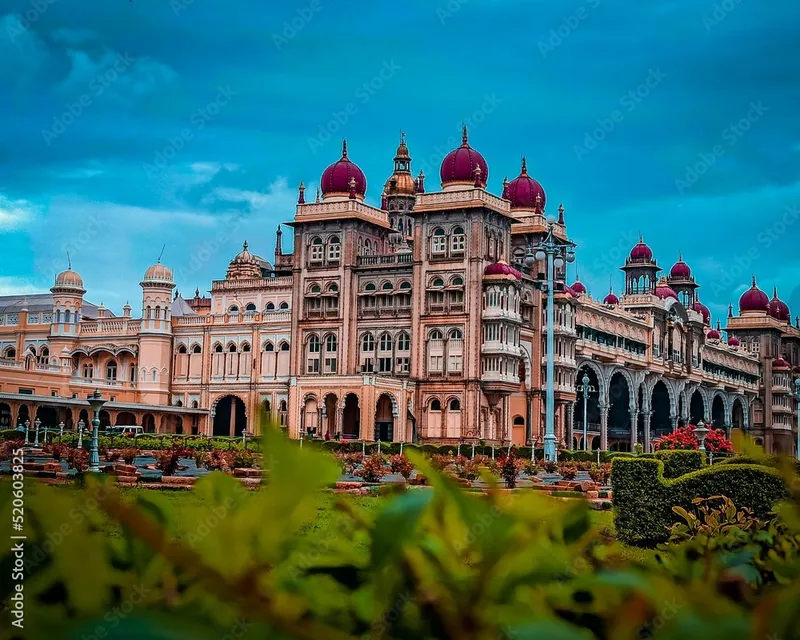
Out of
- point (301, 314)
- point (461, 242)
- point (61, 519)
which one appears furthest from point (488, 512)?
point (301, 314)

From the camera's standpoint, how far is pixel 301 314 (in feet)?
182

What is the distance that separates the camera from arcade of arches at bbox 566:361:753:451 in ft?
200

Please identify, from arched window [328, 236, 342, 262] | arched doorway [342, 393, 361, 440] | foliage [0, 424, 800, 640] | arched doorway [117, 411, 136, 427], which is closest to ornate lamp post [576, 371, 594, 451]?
arched doorway [342, 393, 361, 440]

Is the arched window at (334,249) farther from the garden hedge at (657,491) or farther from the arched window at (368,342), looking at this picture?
the garden hedge at (657,491)

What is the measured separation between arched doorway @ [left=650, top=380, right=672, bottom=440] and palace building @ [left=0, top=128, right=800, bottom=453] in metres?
1.90

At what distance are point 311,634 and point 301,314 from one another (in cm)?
5451

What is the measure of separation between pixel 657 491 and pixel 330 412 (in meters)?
38.7

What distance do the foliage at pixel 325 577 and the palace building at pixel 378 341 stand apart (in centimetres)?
4146

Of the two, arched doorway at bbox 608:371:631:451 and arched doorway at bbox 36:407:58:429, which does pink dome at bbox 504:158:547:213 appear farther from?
arched doorway at bbox 36:407:58:429

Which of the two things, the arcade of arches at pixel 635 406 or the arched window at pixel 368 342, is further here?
the arcade of arches at pixel 635 406

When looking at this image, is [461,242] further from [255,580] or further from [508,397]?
[255,580]

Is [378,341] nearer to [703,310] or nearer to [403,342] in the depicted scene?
[403,342]

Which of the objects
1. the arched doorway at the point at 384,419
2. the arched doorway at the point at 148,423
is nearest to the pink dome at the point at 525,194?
the arched doorway at the point at 384,419

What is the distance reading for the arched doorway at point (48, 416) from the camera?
55.8 m
